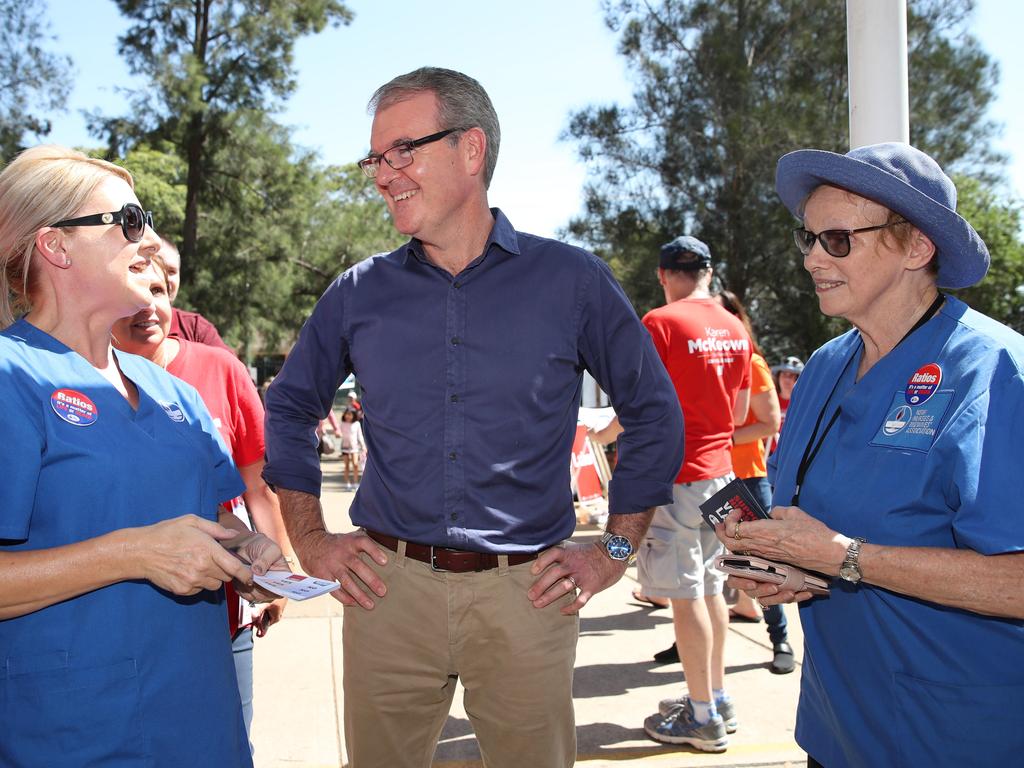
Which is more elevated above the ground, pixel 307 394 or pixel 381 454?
pixel 307 394

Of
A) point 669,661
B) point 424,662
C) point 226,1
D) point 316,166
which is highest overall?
point 226,1

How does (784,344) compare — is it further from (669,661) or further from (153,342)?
(153,342)

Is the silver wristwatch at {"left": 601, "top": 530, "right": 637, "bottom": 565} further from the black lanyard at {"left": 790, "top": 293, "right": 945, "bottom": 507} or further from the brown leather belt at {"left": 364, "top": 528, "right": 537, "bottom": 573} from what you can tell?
the black lanyard at {"left": 790, "top": 293, "right": 945, "bottom": 507}

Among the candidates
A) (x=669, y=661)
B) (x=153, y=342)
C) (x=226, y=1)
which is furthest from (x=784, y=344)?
(x=153, y=342)

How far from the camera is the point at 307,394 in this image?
2.89 meters

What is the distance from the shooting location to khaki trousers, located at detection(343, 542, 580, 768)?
2609 millimetres

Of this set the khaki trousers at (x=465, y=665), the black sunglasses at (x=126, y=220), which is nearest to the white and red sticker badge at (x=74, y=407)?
the black sunglasses at (x=126, y=220)

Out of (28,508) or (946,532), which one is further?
(946,532)

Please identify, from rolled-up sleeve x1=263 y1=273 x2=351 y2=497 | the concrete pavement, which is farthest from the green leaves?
rolled-up sleeve x1=263 y1=273 x2=351 y2=497

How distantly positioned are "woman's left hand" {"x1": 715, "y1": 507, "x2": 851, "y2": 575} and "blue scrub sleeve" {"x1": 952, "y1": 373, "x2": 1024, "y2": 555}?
0.84 ft

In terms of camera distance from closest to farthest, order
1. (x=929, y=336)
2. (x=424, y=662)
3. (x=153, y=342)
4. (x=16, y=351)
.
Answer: (x=16, y=351)
(x=929, y=336)
(x=424, y=662)
(x=153, y=342)

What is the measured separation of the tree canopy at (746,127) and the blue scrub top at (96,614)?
2358cm

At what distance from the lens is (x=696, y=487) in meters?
4.77

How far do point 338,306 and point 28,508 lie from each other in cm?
123
